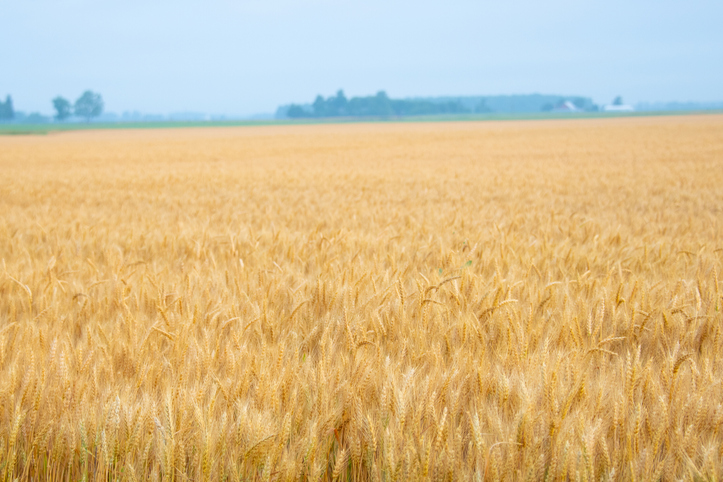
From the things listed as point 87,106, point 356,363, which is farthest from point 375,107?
point 356,363

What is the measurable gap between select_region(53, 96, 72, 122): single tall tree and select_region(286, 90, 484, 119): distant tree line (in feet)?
201

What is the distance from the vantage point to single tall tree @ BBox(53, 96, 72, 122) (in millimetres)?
134500

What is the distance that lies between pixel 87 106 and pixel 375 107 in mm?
83193

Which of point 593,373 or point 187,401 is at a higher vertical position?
point 187,401

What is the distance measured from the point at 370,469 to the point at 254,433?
0.30m

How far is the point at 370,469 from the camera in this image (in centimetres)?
121

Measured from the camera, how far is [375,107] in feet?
476

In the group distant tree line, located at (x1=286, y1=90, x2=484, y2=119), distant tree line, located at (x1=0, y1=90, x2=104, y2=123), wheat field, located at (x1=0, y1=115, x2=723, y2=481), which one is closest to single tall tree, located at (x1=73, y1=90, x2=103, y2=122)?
distant tree line, located at (x1=0, y1=90, x2=104, y2=123)

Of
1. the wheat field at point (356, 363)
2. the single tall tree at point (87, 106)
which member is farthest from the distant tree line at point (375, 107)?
the wheat field at point (356, 363)

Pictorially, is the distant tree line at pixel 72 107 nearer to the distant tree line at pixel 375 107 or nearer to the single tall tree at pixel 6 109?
the single tall tree at pixel 6 109

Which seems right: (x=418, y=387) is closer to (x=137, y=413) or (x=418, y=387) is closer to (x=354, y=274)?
(x=137, y=413)

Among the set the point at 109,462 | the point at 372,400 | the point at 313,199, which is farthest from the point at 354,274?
the point at 313,199

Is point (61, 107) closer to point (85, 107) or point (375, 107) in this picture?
point (85, 107)

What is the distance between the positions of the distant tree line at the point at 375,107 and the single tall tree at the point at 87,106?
2184 inches
